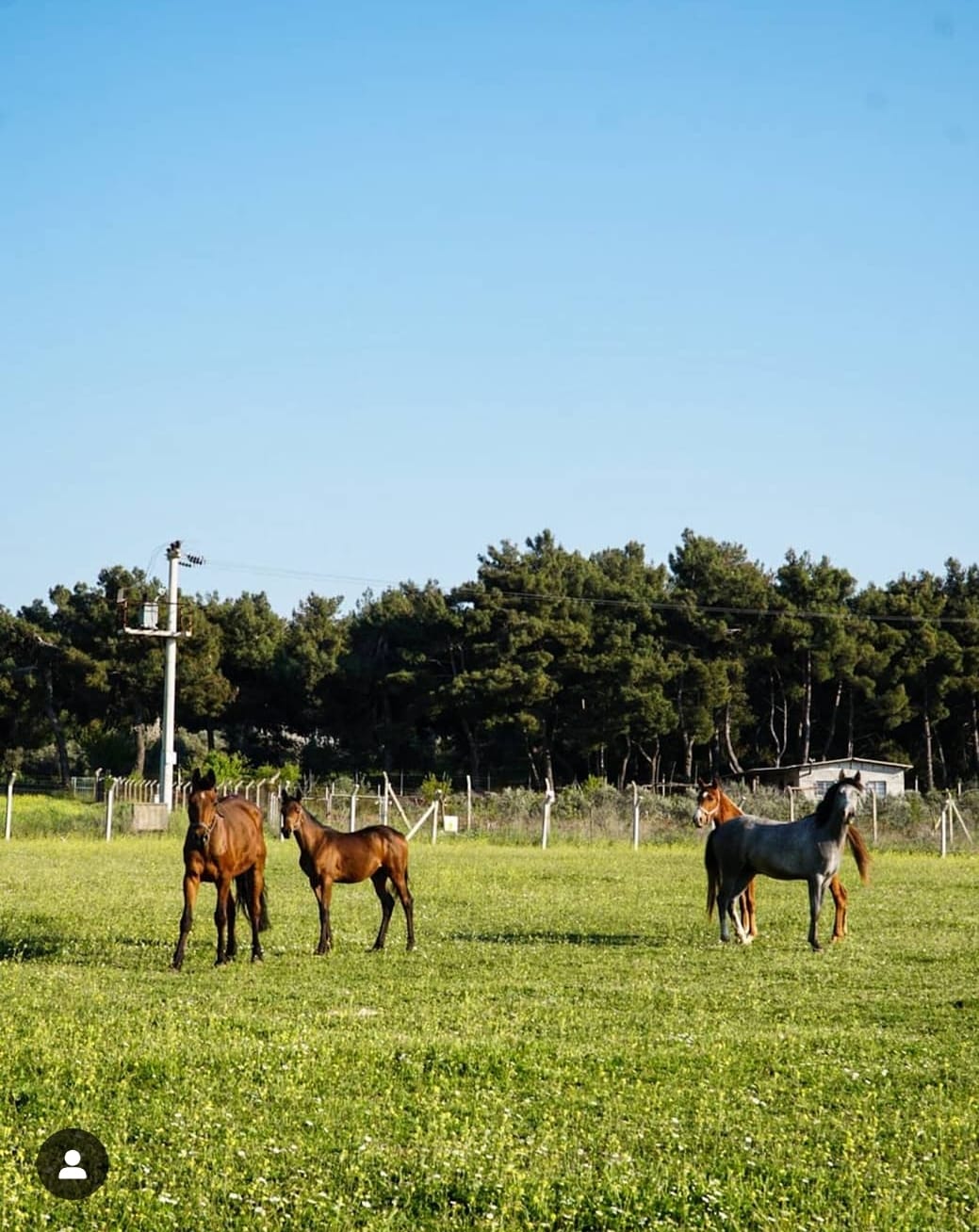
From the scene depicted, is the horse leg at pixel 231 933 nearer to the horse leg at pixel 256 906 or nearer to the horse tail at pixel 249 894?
the horse leg at pixel 256 906

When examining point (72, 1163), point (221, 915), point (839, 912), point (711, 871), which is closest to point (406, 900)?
point (221, 915)

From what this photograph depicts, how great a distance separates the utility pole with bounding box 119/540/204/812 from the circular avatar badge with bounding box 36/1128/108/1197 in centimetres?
4302

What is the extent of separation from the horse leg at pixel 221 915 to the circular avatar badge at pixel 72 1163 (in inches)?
299

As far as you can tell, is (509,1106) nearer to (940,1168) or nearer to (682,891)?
(940,1168)

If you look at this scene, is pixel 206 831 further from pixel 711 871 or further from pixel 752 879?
pixel 752 879

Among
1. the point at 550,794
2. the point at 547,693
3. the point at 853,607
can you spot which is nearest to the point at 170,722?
the point at 550,794

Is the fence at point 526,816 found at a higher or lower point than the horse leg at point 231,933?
higher

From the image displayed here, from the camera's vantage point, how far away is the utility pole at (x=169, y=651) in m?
53.8

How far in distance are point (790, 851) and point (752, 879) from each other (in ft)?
2.79

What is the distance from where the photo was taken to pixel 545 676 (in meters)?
73.2

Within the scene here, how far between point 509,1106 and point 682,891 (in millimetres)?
18288

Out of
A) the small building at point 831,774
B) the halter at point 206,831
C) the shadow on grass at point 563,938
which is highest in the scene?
the small building at point 831,774

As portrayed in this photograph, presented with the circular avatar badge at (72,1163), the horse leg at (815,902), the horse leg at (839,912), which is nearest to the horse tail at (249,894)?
the horse leg at (815,902)

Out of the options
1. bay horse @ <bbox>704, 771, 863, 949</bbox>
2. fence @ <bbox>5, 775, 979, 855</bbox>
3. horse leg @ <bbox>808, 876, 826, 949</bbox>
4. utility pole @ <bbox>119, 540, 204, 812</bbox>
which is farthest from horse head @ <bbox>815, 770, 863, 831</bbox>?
utility pole @ <bbox>119, 540, 204, 812</bbox>
